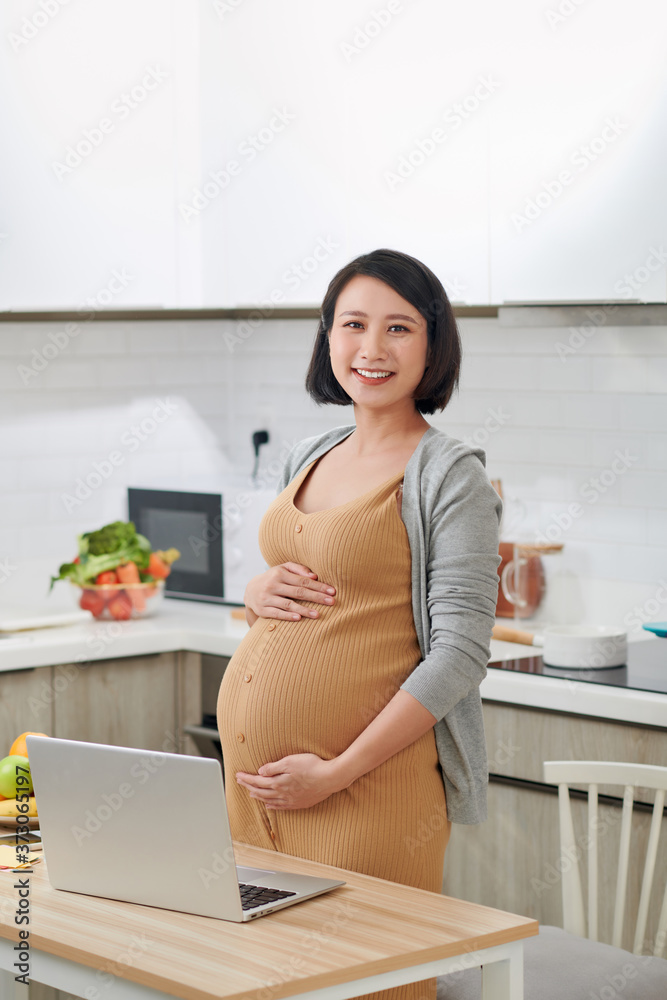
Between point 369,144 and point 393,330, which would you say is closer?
point 393,330

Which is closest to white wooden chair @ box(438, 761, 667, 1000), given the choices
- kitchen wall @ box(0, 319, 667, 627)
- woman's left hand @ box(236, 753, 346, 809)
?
woman's left hand @ box(236, 753, 346, 809)

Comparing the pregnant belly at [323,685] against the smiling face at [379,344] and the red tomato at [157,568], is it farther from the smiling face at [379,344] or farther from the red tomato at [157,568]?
the red tomato at [157,568]

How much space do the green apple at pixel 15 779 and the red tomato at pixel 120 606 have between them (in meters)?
1.39

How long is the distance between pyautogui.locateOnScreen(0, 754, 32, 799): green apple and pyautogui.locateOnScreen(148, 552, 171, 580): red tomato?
1463mm

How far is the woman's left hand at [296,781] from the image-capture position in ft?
5.62

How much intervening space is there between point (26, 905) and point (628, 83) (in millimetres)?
1906

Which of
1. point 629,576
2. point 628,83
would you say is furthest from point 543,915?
point 628,83

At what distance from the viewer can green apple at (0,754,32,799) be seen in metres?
1.90

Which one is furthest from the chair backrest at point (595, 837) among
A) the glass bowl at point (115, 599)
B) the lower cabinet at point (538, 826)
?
the glass bowl at point (115, 599)

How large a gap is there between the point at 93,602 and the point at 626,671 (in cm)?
138

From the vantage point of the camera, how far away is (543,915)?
2523 millimetres

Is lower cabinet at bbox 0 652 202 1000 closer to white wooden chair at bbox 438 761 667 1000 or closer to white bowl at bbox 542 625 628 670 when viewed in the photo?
white bowl at bbox 542 625 628 670

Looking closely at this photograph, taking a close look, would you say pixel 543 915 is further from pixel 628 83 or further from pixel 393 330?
pixel 628 83

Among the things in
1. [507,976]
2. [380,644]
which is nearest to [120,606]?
[380,644]
